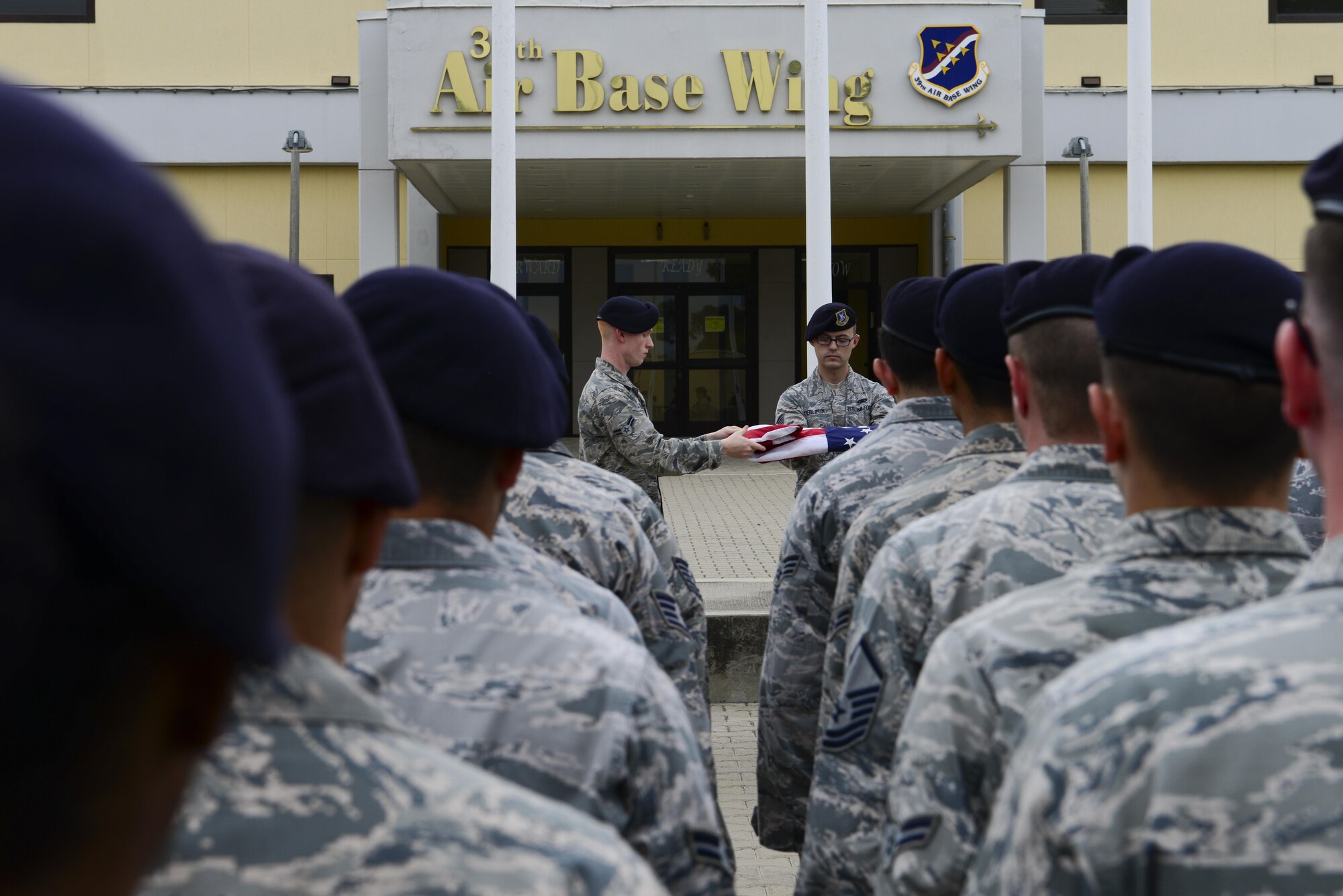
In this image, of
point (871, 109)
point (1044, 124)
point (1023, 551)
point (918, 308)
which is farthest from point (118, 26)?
point (1023, 551)

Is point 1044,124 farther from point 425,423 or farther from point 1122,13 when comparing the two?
point 425,423

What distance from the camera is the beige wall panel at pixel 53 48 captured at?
1889 cm

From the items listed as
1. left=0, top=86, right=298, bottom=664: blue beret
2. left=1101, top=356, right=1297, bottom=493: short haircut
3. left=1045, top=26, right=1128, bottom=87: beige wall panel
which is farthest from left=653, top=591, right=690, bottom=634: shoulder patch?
left=1045, top=26, right=1128, bottom=87: beige wall panel

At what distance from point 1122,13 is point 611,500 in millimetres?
Answer: 18305

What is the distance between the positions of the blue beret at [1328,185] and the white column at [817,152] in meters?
10.3

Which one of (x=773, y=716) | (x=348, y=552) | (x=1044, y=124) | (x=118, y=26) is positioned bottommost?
(x=773, y=716)

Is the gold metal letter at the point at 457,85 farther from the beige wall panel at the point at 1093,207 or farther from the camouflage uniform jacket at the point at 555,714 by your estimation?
the camouflage uniform jacket at the point at 555,714

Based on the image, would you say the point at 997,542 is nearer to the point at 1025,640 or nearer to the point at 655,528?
the point at 1025,640

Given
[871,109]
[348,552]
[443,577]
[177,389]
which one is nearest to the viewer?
[177,389]

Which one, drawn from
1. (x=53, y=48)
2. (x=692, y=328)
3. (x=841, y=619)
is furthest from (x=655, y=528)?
(x=53, y=48)

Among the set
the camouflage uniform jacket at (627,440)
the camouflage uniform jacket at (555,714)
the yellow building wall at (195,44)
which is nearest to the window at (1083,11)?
the yellow building wall at (195,44)

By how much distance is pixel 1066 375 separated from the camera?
8.20ft

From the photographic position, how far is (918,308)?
3951 mm

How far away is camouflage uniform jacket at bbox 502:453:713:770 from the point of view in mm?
3275
